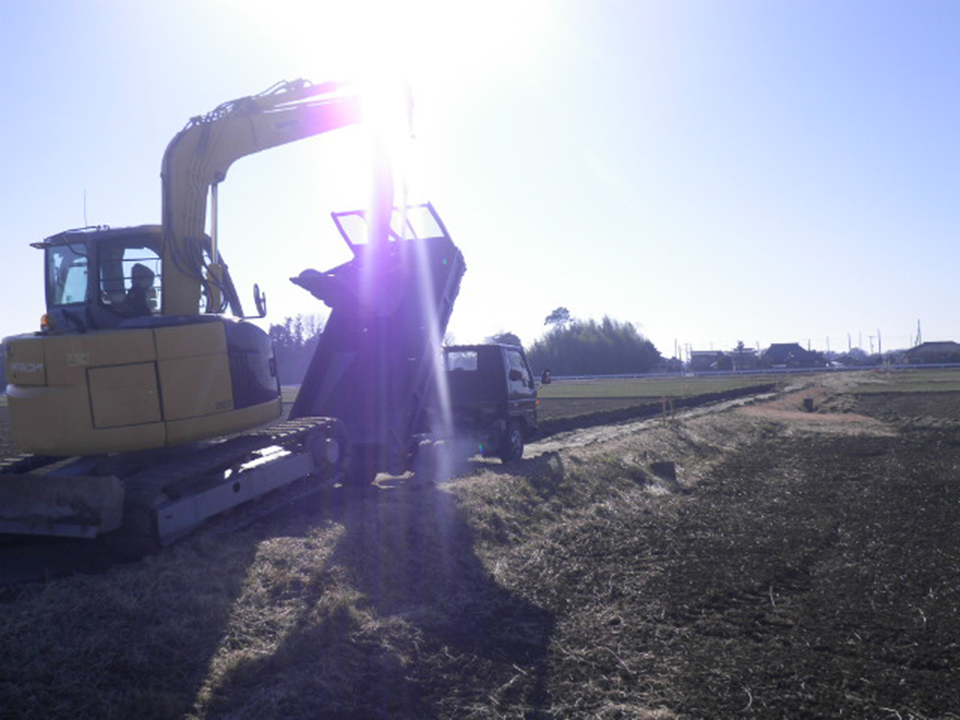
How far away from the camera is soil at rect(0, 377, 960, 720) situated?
5.51 m

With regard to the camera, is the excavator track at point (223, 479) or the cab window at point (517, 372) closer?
the excavator track at point (223, 479)

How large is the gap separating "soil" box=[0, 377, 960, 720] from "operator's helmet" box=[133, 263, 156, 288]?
2.97 m

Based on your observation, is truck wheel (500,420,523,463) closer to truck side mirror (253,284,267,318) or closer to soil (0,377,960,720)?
soil (0,377,960,720)

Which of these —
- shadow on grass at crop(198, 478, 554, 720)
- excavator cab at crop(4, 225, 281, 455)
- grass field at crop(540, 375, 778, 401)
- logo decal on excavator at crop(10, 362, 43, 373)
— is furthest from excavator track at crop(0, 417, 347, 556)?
grass field at crop(540, 375, 778, 401)

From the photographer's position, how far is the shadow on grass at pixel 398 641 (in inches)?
215

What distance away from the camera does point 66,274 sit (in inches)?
367

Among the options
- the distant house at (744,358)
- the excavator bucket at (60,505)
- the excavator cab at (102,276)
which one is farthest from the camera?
the distant house at (744,358)

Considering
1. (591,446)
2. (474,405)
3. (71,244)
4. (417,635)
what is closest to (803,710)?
(417,635)

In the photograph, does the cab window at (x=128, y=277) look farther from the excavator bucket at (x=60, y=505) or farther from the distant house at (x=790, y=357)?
the distant house at (x=790, y=357)

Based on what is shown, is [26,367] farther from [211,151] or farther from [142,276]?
[211,151]

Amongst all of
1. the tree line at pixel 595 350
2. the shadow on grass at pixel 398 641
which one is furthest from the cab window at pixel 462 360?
the tree line at pixel 595 350

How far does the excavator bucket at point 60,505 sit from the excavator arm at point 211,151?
2.36 m

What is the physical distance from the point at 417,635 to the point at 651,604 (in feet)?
7.23

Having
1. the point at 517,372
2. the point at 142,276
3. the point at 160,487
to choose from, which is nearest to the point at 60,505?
the point at 160,487
